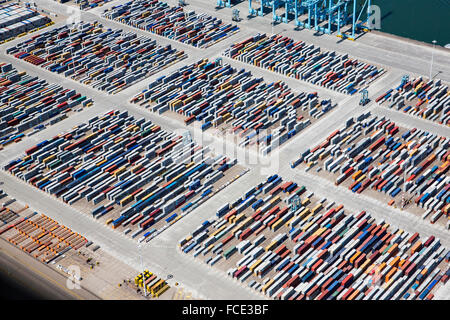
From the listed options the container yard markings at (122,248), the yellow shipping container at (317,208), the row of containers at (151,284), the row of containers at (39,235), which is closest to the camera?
the row of containers at (151,284)

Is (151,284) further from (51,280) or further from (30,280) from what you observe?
(30,280)

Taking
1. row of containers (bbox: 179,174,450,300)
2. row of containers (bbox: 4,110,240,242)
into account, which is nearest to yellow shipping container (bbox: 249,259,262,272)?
row of containers (bbox: 179,174,450,300)

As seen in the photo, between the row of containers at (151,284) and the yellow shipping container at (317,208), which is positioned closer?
the row of containers at (151,284)

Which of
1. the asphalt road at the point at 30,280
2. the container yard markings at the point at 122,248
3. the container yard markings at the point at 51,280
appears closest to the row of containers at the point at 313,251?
the container yard markings at the point at 122,248

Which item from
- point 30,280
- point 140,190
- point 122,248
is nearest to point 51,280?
point 30,280

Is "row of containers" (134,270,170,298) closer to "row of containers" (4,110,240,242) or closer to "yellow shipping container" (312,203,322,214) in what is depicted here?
"row of containers" (4,110,240,242)

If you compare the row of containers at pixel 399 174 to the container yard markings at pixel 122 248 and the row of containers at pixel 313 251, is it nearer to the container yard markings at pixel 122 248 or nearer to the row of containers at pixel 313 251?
the row of containers at pixel 313 251
